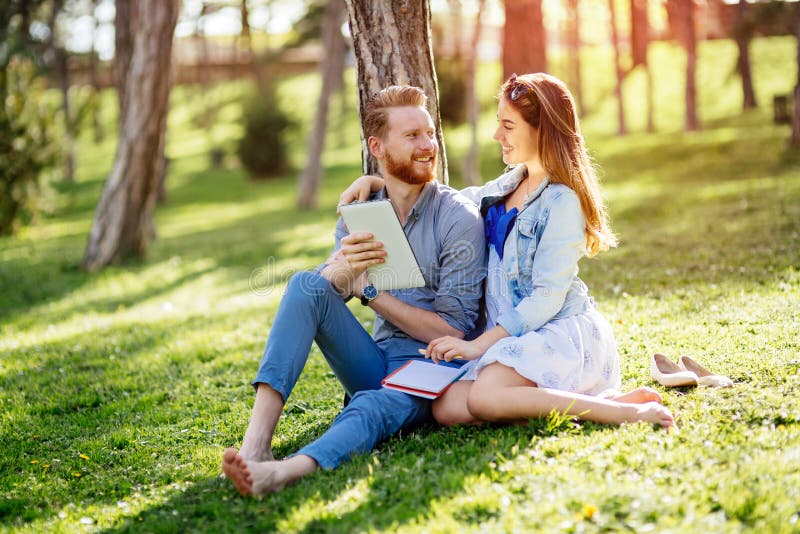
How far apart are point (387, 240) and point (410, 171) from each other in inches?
19.0

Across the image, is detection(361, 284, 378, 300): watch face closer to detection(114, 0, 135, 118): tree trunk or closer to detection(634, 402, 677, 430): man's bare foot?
detection(634, 402, 677, 430): man's bare foot

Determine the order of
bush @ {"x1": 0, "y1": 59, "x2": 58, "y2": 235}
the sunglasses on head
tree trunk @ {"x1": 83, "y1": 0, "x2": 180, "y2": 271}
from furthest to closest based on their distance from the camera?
bush @ {"x1": 0, "y1": 59, "x2": 58, "y2": 235}
tree trunk @ {"x1": 83, "y1": 0, "x2": 180, "y2": 271}
the sunglasses on head

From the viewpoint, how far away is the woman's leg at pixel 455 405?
3.93m

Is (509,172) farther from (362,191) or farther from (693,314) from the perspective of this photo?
(693,314)

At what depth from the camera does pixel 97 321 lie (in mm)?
8406

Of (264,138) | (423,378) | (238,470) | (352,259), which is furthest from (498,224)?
(264,138)

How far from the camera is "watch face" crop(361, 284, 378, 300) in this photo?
4.01m

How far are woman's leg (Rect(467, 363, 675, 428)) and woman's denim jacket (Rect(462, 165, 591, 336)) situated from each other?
0.24 m

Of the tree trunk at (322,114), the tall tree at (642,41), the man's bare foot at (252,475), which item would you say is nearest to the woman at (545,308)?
the man's bare foot at (252,475)

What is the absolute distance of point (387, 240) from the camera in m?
3.95

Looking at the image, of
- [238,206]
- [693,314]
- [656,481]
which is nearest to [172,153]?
[238,206]

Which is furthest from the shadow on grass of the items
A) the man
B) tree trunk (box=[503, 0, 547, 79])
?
tree trunk (box=[503, 0, 547, 79])

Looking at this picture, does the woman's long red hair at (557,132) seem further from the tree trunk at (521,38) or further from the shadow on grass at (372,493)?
the tree trunk at (521,38)

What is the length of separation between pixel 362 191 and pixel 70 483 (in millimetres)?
2160
